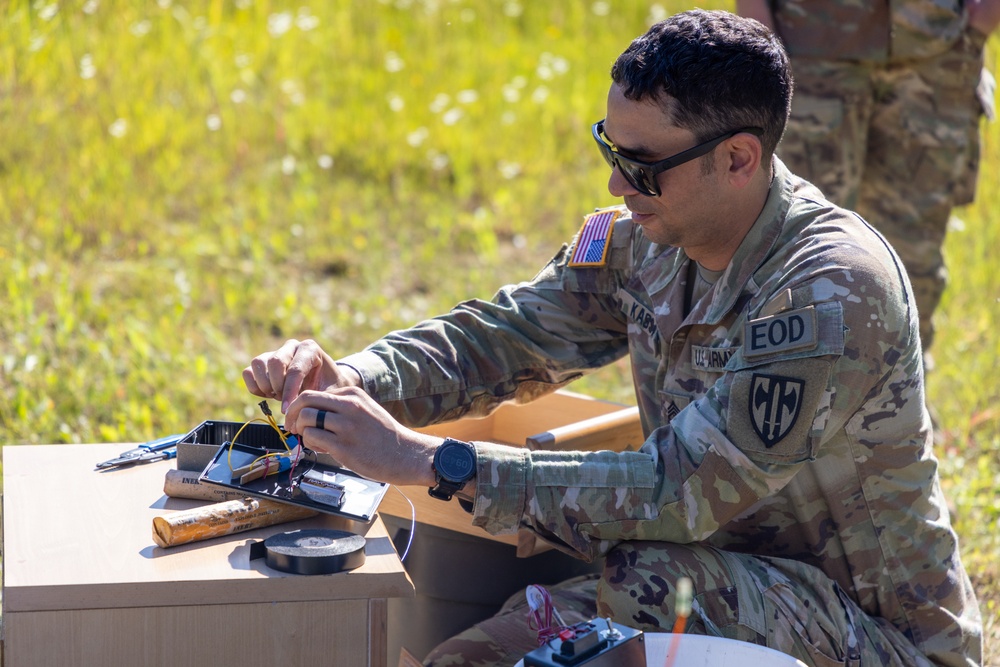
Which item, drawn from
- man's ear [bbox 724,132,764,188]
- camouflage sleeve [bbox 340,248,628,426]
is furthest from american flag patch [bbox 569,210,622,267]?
man's ear [bbox 724,132,764,188]

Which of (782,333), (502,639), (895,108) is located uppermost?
(895,108)

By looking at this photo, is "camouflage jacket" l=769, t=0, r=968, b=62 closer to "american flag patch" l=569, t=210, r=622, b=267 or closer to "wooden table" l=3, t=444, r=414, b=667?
"american flag patch" l=569, t=210, r=622, b=267

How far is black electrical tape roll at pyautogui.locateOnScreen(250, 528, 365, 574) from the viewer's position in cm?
197

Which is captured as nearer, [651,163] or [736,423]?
[736,423]

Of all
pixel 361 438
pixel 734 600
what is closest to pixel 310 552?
pixel 361 438

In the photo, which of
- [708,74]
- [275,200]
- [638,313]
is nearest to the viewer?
[708,74]

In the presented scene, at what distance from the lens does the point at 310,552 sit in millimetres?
1981

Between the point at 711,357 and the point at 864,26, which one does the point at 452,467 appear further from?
the point at 864,26

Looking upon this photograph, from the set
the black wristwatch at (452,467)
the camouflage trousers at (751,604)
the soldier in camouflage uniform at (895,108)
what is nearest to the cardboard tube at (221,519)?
the black wristwatch at (452,467)

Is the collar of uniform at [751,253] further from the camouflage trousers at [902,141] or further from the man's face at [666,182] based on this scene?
the camouflage trousers at [902,141]

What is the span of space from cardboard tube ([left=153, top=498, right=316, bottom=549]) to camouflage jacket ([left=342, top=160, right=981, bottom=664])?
0.39 m

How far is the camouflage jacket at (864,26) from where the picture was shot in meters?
4.08

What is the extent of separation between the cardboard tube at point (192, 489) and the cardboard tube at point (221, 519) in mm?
56

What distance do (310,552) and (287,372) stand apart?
1.67 ft
